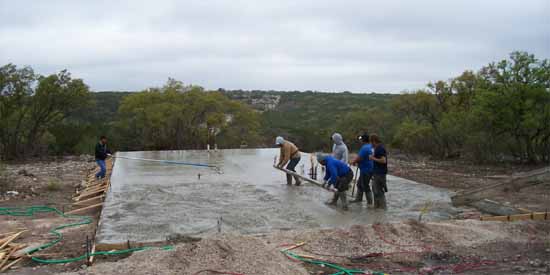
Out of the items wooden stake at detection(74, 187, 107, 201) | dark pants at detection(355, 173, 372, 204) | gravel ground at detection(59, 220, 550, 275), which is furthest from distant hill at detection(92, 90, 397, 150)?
gravel ground at detection(59, 220, 550, 275)

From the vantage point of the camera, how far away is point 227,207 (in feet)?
29.6

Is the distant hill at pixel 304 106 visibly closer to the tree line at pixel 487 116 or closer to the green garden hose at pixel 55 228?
the tree line at pixel 487 116

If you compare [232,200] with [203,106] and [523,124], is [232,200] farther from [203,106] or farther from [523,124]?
[203,106]

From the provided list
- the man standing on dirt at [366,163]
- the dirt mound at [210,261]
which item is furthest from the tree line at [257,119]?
the dirt mound at [210,261]

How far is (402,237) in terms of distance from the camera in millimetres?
6605

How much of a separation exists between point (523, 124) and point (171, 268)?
17.6 meters

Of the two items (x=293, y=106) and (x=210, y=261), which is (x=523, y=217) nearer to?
(x=210, y=261)

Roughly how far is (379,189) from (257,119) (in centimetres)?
2709

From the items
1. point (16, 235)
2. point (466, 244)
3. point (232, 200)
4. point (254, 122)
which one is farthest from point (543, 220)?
point (254, 122)

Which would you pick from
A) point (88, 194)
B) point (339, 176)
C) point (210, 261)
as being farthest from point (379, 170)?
point (88, 194)

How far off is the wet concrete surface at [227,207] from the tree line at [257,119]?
9592 mm

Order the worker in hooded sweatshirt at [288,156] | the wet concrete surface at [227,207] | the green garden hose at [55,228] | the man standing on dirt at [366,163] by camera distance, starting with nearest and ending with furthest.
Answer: the green garden hose at [55,228] < the wet concrete surface at [227,207] < the man standing on dirt at [366,163] < the worker in hooded sweatshirt at [288,156]

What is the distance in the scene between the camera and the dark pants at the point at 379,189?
→ 880 centimetres

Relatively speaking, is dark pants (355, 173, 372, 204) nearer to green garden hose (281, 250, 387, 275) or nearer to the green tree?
green garden hose (281, 250, 387, 275)
